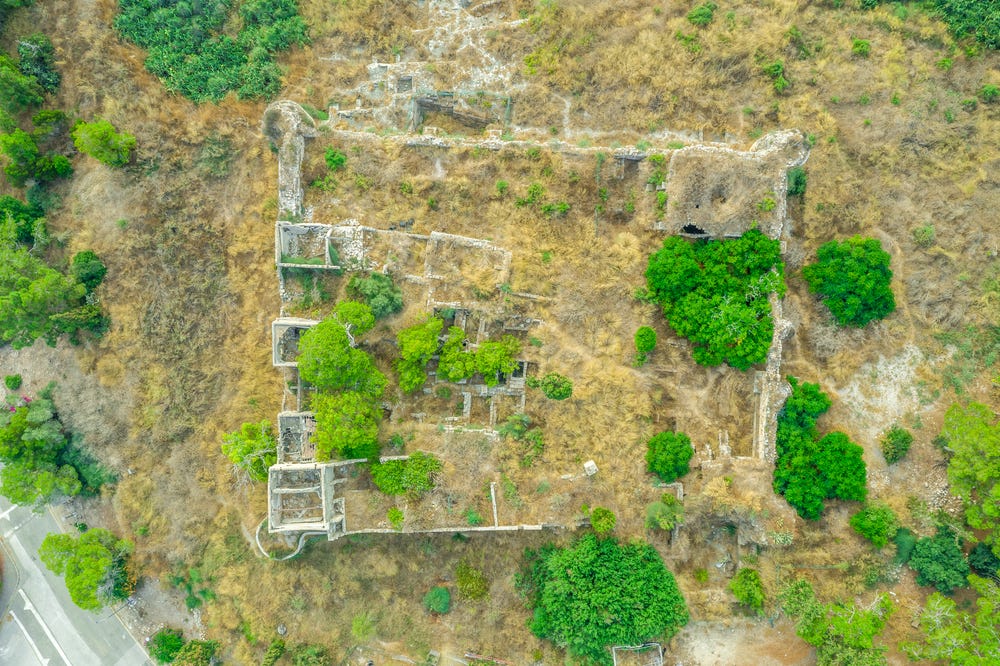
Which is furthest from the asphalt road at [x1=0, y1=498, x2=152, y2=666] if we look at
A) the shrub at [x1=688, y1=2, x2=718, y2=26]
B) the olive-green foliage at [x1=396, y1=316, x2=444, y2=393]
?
the shrub at [x1=688, y1=2, x2=718, y2=26]

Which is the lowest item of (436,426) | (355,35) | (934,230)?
(436,426)

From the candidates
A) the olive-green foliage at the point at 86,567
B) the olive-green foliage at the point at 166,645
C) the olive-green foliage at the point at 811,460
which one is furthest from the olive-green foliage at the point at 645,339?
the olive-green foliage at the point at 86,567

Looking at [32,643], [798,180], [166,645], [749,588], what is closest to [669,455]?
[749,588]

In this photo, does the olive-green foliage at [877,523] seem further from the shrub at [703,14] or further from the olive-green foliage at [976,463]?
the shrub at [703,14]

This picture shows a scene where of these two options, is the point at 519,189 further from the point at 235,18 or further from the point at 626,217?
the point at 235,18

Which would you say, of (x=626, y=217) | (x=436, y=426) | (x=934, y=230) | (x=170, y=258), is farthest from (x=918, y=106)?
(x=170, y=258)

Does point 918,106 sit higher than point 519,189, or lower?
higher

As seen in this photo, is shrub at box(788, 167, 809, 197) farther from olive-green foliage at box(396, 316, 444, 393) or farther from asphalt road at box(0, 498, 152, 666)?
asphalt road at box(0, 498, 152, 666)
